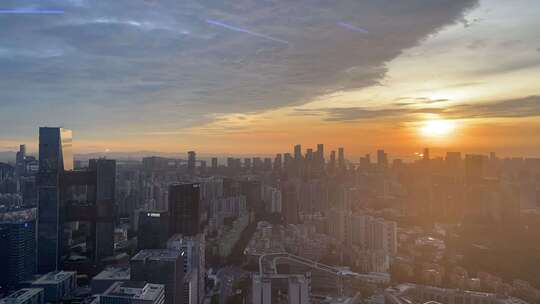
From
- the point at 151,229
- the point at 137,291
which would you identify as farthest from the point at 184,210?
the point at 137,291

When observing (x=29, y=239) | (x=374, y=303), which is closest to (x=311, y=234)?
(x=374, y=303)

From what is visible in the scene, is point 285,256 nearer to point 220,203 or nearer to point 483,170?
point 220,203

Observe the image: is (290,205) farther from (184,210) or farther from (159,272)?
(159,272)

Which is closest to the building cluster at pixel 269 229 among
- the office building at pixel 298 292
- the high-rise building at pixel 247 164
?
the office building at pixel 298 292

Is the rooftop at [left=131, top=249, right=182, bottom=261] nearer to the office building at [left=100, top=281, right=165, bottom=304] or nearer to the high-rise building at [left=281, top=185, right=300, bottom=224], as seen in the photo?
the office building at [left=100, top=281, right=165, bottom=304]

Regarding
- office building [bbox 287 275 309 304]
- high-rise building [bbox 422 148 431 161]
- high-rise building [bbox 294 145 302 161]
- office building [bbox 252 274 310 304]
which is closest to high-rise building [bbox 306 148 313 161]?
high-rise building [bbox 294 145 302 161]

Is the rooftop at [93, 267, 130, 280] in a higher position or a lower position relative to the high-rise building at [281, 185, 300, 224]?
lower

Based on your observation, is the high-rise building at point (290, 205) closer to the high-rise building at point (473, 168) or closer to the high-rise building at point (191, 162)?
the high-rise building at point (191, 162)
